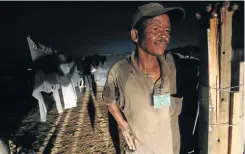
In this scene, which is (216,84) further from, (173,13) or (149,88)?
(173,13)

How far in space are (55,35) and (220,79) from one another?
337 inches

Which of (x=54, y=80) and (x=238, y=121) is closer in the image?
(x=238, y=121)

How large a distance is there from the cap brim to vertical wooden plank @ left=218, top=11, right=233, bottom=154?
47 centimetres

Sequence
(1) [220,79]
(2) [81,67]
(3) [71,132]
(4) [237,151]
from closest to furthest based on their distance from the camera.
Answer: (1) [220,79]
(4) [237,151]
(3) [71,132]
(2) [81,67]

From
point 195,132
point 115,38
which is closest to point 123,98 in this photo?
point 195,132

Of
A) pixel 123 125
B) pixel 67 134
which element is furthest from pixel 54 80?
pixel 123 125

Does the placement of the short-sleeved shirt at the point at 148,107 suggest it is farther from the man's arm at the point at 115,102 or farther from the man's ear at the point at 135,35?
the man's ear at the point at 135,35

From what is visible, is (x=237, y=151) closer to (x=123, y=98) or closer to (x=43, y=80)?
(x=123, y=98)

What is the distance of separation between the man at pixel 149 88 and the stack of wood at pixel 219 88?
1.12ft

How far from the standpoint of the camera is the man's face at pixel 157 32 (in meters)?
1.91

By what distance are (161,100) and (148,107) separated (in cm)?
15

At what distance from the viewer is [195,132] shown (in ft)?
6.75

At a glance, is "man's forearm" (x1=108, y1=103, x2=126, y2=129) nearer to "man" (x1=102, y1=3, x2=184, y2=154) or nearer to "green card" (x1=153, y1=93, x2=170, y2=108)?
"man" (x1=102, y1=3, x2=184, y2=154)

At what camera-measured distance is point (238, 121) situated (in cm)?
171
